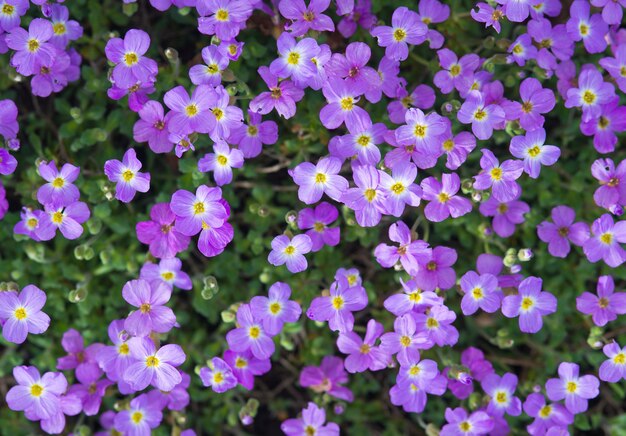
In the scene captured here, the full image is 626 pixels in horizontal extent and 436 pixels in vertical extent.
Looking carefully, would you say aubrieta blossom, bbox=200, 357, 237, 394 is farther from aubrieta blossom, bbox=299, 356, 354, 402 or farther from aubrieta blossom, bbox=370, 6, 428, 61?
aubrieta blossom, bbox=370, 6, 428, 61

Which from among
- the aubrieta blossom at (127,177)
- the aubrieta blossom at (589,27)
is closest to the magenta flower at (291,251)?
the aubrieta blossom at (127,177)

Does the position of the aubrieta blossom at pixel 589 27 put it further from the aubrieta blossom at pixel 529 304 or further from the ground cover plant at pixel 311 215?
the aubrieta blossom at pixel 529 304

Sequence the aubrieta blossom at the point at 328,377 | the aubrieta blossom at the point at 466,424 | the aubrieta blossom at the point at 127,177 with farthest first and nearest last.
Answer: the aubrieta blossom at the point at 328,377, the aubrieta blossom at the point at 466,424, the aubrieta blossom at the point at 127,177

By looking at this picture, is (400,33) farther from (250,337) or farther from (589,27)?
(250,337)

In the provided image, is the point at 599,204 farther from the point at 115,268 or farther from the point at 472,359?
the point at 115,268

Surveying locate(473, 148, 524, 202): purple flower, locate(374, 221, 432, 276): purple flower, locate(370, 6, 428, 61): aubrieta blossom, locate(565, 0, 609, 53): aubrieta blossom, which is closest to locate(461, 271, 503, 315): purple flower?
locate(374, 221, 432, 276): purple flower

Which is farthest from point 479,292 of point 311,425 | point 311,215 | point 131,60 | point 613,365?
point 131,60
